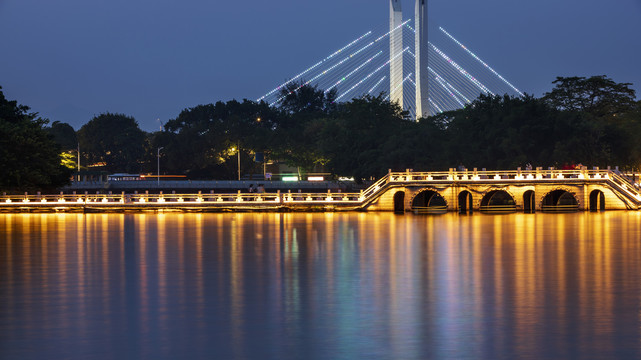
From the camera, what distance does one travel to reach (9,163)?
286 ft

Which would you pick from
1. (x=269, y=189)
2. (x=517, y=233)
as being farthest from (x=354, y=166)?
(x=517, y=233)

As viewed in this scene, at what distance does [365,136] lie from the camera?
11856 centimetres

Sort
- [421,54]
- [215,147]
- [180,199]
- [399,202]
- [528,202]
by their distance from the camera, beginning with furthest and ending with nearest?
[215,147] < [421,54] < [528,202] < [399,202] < [180,199]

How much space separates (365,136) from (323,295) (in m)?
92.1

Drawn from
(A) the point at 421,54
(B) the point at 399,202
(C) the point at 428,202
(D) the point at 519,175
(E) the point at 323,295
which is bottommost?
(E) the point at 323,295

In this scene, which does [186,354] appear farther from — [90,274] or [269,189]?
[269,189]

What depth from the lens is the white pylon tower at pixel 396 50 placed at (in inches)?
4589

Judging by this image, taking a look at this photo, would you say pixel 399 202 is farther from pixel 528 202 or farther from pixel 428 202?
pixel 528 202

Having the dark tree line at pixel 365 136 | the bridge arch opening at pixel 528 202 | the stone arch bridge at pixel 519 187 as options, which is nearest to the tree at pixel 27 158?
the dark tree line at pixel 365 136

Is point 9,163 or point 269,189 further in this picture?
point 269,189

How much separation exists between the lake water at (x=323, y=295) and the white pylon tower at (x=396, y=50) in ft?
217

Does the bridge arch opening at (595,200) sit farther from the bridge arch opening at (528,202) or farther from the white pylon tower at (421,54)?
the white pylon tower at (421,54)

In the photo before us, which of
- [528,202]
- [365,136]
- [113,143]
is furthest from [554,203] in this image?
[113,143]

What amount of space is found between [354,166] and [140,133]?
8409 centimetres
